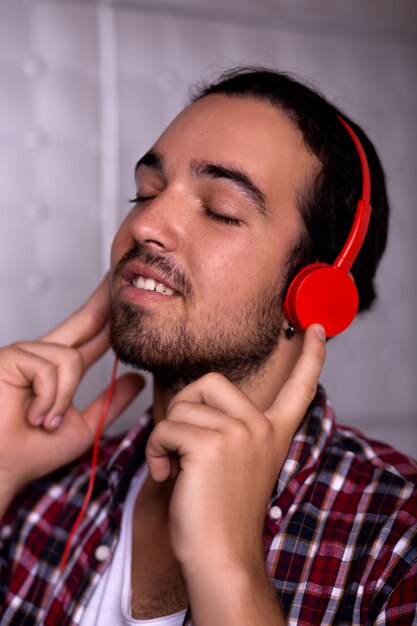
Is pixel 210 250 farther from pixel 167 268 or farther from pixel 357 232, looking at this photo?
pixel 357 232

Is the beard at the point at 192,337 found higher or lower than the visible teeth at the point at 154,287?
lower

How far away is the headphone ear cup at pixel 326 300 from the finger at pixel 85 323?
0.56 meters

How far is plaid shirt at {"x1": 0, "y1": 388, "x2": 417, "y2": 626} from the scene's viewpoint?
130 centimetres

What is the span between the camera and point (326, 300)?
146 cm

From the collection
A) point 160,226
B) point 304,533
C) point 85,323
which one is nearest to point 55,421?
point 85,323

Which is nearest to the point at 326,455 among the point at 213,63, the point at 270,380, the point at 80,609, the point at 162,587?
the point at 270,380

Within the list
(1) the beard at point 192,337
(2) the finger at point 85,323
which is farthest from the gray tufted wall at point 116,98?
(1) the beard at point 192,337

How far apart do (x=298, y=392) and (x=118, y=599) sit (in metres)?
0.59

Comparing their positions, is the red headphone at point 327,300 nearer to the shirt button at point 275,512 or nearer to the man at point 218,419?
the man at point 218,419

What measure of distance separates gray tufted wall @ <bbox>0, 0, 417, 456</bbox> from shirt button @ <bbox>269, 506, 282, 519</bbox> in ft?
3.42

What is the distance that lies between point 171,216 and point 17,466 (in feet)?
2.18

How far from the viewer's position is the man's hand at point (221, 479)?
1.09 m

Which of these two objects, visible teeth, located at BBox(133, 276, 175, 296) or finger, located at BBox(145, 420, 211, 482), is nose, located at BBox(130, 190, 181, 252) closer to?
visible teeth, located at BBox(133, 276, 175, 296)

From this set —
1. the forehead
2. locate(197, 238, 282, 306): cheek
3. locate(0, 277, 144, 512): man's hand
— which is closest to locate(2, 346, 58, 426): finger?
locate(0, 277, 144, 512): man's hand
